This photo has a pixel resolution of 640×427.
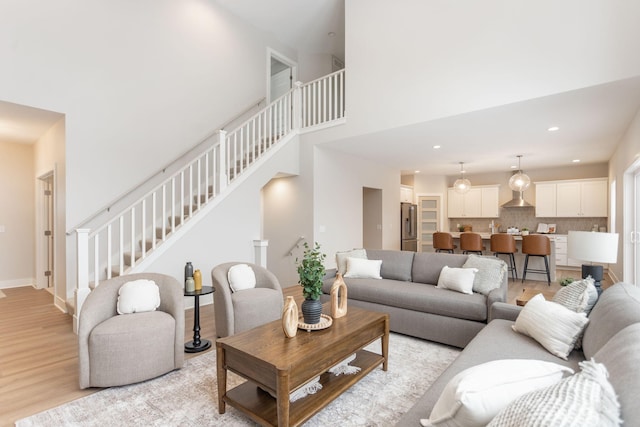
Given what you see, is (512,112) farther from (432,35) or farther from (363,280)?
(363,280)

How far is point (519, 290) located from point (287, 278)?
13.9ft

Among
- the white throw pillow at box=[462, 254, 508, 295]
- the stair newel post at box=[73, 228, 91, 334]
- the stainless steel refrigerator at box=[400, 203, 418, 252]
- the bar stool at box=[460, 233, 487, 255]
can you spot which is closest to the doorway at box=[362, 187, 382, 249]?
the stainless steel refrigerator at box=[400, 203, 418, 252]

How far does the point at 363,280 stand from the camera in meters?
4.14

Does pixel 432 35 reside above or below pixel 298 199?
above

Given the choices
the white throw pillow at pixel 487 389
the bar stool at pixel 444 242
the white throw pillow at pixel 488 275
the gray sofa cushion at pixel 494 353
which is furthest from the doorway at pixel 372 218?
the white throw pillow at pixel 487 389

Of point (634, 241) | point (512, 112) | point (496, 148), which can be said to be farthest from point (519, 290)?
point (512, 112)

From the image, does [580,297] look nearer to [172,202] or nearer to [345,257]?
[345,257]

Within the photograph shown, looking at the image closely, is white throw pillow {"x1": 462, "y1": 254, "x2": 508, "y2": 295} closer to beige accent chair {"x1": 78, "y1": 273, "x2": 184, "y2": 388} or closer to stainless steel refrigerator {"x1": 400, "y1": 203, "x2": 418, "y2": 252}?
beige accent chair {"x1": 78, "y1": 273, "x2": 184, "y2": 388}

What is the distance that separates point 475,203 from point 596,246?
24.1 ft

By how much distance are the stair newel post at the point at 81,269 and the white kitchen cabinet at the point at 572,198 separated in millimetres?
9817

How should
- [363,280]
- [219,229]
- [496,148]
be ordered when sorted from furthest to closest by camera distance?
[496,148] → [219,229] → [363,280]

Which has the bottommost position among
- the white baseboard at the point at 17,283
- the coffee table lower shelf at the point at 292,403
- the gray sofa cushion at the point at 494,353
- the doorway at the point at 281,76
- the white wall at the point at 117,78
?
the white baseboard at the point at 17,283

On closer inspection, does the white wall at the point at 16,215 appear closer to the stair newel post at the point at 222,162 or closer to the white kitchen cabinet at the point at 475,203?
the stair newel post at the point at 222,162

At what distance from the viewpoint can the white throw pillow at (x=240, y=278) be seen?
3623 mm
